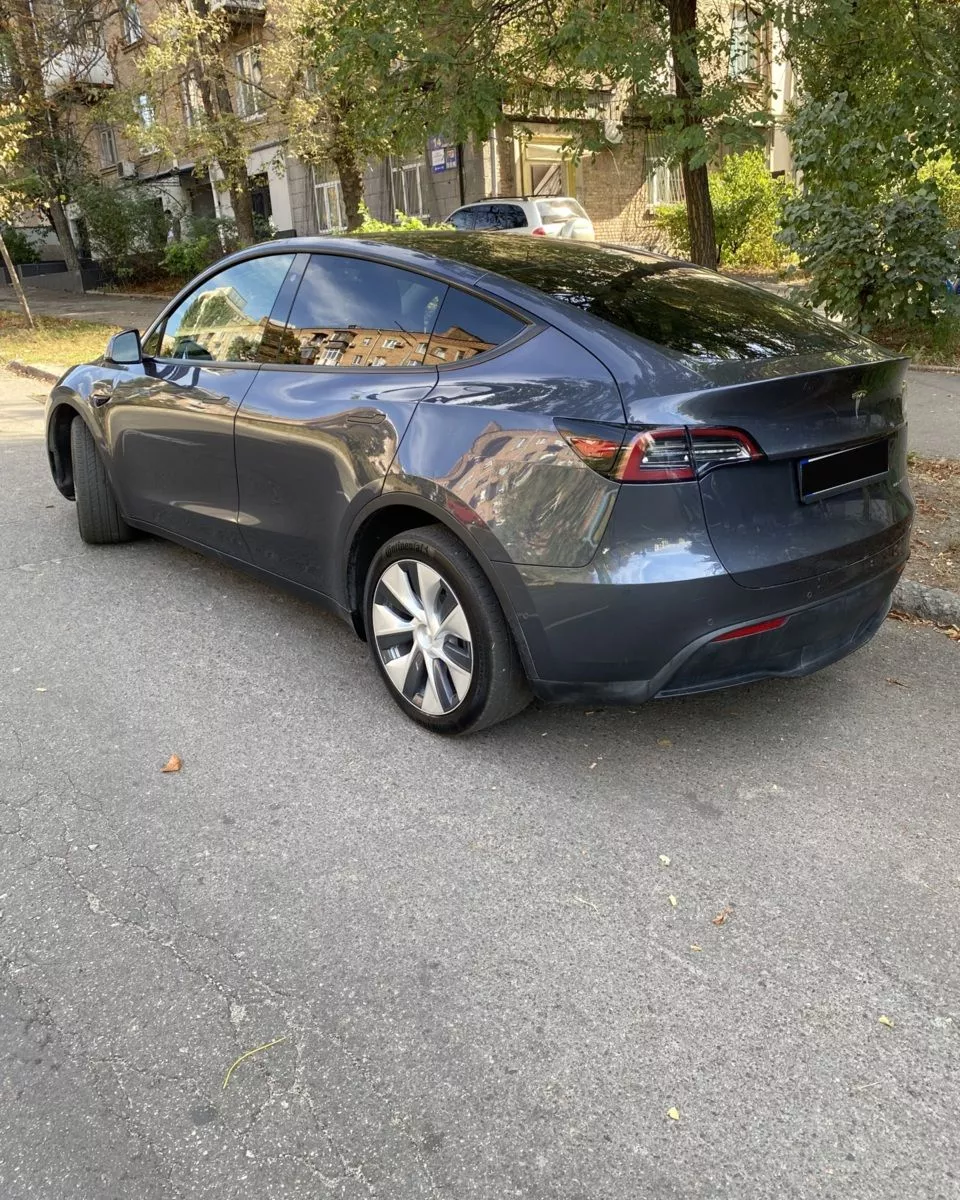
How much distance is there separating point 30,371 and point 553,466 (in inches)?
466

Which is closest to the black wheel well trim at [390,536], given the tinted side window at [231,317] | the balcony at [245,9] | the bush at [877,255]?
the tinted side window at [231,317]

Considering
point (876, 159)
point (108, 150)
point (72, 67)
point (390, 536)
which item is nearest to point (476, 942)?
point (390, 536)

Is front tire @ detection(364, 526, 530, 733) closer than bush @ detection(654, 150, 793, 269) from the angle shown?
Yes

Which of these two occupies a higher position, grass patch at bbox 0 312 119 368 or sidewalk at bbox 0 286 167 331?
sidewalk at bbox 0 286 167 331

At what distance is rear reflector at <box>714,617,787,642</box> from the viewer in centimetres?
279

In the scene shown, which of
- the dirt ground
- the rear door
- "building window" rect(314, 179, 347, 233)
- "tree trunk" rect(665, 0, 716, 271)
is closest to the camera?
the rear door

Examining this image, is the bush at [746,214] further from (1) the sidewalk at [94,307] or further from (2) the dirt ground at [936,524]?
(2) the dirt ground at [936,524]

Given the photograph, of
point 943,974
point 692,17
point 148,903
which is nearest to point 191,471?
point 148,903

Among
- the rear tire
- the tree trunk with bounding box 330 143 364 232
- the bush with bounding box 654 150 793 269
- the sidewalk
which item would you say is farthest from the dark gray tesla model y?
the bush with bounding box 654 150 793 269

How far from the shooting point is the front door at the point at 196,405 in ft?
13.2

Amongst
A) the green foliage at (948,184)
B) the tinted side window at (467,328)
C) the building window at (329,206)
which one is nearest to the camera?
the tinted side window at (467,328)

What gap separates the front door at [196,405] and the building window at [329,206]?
75.0 ft

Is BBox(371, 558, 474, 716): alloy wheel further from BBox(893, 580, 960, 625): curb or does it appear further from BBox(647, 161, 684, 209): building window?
BBox(647, 161, 684, 209): building window

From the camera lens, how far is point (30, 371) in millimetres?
12625
